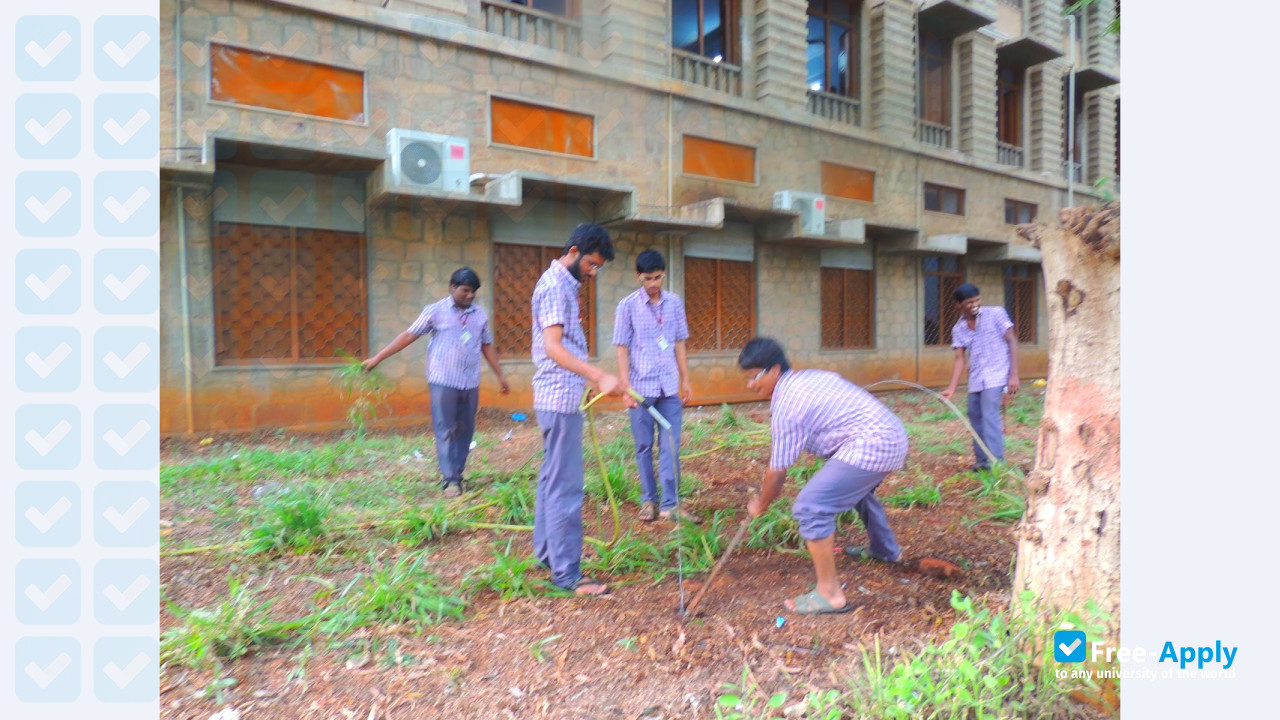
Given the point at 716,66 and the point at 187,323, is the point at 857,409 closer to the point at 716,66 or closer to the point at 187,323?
the point at 187,323

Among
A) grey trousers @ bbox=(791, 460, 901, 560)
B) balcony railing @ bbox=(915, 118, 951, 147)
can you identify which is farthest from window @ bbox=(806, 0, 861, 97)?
grey trousers @ bbox=(791, 460, 901, 560)

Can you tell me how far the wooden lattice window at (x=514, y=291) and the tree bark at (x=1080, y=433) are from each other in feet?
23.3

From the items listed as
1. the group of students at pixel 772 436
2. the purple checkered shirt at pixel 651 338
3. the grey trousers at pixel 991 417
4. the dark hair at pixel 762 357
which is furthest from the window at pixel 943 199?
the dark hair at pixel 762 357

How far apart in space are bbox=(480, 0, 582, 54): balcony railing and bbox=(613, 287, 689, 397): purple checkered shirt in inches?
234

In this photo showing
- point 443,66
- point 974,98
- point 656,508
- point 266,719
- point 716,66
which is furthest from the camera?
point 974,98

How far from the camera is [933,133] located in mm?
13734

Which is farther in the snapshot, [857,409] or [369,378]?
[369,378]

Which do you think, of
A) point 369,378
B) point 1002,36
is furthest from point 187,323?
point 1002,36

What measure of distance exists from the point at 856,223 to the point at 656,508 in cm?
835

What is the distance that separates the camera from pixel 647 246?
1026cm

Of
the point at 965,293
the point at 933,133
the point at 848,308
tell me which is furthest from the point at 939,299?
the point at 965,293

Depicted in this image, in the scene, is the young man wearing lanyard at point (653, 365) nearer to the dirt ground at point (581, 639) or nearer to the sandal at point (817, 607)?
the dirt ground at point (581, 639)

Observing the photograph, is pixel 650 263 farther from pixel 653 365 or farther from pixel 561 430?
pixel 561 430

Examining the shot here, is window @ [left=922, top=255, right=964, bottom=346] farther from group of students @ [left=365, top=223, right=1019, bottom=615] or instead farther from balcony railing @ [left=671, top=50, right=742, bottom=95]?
group of students @ [left=365, top=223, right=1019, bottom=615]
